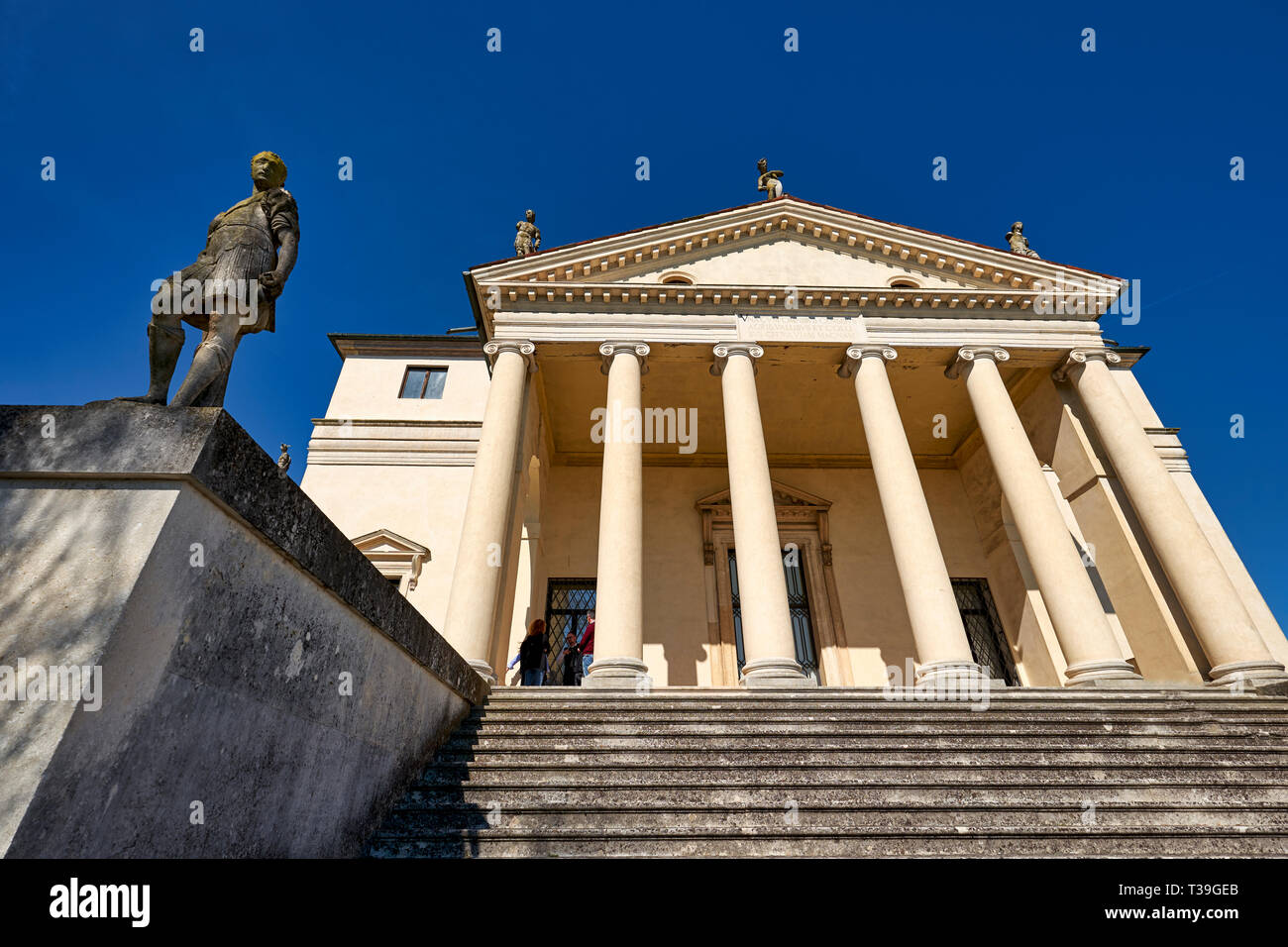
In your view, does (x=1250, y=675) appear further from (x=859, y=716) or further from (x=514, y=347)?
(x=514, y=347)

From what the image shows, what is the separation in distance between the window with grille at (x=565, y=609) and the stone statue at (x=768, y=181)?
11.4 metres

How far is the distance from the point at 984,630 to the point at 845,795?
13090mm

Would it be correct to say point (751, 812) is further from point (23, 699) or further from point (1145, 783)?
point (23, 699)

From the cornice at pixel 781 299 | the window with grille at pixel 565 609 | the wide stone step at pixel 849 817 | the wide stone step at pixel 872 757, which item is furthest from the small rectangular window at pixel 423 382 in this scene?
the wide stone step at pixel 849 817

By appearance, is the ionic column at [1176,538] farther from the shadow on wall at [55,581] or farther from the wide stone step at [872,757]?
the shadow on wall at [55,581]

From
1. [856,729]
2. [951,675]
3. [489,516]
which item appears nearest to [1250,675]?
[951,675]

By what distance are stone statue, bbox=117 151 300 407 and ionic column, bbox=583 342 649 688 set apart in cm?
660

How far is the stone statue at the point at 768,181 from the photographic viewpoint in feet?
54.1

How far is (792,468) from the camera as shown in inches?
719

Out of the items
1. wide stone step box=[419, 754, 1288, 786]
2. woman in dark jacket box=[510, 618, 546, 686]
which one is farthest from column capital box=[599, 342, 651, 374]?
wide stone step box=[419, 754, 1288, 786]

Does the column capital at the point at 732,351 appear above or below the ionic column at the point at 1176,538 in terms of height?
above

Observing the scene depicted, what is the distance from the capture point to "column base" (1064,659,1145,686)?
31.0 ft
